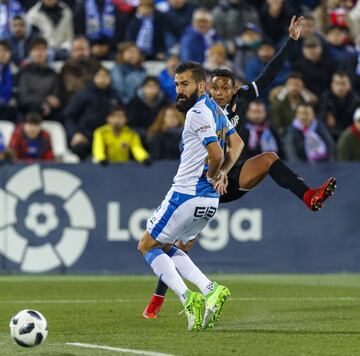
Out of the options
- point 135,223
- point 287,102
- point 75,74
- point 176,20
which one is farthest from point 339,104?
point 135,223

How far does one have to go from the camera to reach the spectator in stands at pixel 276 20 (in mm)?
20000

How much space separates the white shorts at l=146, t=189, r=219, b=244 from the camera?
875cm

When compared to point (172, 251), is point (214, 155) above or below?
above

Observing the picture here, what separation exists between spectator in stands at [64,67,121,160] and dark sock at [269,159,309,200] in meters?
7.70

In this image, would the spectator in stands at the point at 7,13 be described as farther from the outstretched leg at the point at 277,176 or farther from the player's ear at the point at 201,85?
the player's ear at the point at 201,85

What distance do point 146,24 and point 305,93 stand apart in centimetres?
305

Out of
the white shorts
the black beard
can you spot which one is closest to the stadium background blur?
the white shorts

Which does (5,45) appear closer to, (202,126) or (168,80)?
(168,80)

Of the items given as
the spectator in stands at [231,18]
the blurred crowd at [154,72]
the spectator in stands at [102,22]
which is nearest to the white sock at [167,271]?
the blurred crowd at [154,72]

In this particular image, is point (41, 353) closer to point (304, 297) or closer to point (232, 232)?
point (304, 297)

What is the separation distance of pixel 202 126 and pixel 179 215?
29.8 inches

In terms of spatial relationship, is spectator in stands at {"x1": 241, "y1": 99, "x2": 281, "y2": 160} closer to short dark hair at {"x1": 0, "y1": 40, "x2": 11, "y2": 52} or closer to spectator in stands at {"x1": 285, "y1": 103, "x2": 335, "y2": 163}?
spectator in stands at {"x1": 285, "y1": 103, "x2": 335, "y2": 163}

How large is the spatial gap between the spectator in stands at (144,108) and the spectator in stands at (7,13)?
113 inches

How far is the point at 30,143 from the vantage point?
16.3 meters
